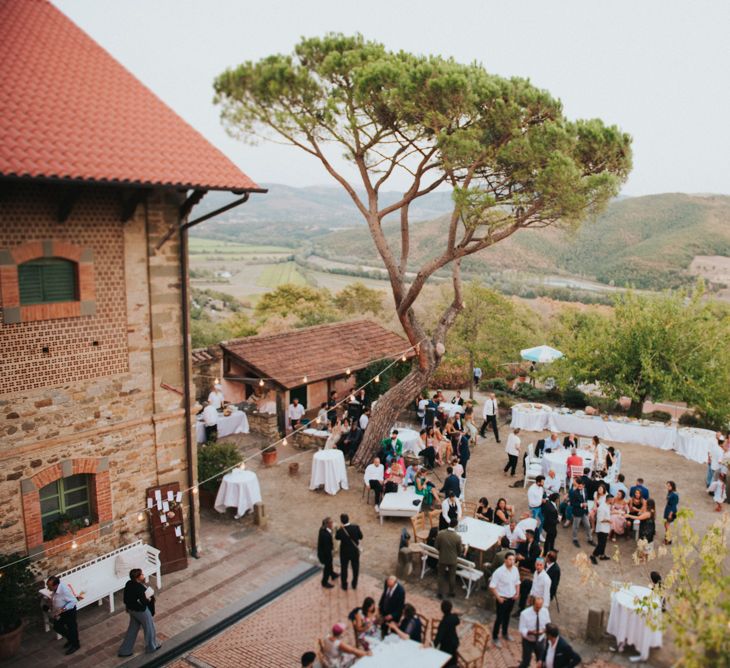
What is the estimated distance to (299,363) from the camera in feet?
67.0

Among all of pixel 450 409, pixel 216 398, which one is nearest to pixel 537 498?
pixel 450 409

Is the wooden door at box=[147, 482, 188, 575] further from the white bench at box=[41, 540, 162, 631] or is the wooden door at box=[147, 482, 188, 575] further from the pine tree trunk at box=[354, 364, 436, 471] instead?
the pine tree trunk at box=[354, 364, 436, 471]

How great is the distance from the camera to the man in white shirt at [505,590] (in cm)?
953

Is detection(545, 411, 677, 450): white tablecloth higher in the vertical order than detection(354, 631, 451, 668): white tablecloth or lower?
lower

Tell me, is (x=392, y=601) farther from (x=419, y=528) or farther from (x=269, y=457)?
(x=269, y=457)

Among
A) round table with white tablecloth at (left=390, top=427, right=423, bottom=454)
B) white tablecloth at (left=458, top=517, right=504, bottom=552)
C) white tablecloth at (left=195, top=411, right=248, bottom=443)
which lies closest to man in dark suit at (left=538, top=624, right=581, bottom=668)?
white tablecloth at (left=458, top=517, right=504, bottom=552)

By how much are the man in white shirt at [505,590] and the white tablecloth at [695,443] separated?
1112cm

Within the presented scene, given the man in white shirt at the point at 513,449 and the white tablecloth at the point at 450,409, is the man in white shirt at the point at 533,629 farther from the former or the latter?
the white tablecloth at the point at 450,409

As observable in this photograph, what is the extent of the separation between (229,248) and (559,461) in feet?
397

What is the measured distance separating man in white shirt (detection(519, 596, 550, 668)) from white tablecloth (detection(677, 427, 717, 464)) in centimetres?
1180

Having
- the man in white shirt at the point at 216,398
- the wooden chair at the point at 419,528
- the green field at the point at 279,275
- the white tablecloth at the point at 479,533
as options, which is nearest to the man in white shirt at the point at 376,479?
the wooden chair at the point at 419,528

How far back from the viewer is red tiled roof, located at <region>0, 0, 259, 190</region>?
351 inches

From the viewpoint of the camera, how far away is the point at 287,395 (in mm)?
19344

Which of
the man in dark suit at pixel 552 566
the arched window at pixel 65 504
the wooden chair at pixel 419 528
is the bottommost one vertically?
the wooden chair at pixel 419 528
